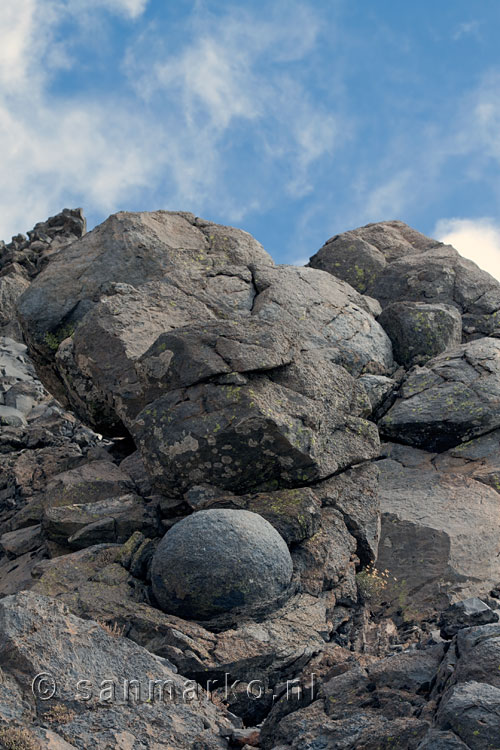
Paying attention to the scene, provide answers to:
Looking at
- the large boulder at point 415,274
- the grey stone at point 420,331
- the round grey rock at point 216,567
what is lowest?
the round grey rock at point 216,567

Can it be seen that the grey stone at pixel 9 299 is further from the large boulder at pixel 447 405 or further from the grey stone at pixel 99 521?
the grey stone at pixel 99 521

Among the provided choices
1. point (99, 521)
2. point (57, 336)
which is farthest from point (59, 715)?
point (57, 336)

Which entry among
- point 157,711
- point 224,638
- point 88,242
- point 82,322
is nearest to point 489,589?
point 224,638

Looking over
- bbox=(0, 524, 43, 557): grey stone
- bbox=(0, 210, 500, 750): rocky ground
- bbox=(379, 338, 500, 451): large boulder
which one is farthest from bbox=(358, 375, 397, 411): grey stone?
bbox=(0, 524, 43, 557): grey stone

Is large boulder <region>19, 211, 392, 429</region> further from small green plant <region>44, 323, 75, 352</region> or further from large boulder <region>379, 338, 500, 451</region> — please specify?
large boulder <region>379, 338, 500, 451</region>

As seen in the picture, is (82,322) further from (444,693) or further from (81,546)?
(444,693)

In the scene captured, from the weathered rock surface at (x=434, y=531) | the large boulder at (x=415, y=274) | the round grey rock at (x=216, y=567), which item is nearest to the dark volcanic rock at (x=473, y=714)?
the round grey rock at (x=216, y=567)

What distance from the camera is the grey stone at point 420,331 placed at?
19344 millimetres

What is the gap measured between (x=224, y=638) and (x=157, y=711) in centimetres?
245

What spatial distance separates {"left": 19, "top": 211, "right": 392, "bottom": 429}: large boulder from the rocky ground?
6 centimetres

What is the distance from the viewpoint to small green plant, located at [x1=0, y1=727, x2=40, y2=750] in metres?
6.44

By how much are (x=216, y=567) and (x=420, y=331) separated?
10950mm

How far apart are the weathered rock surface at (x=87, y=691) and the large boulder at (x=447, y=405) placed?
31.4 feet

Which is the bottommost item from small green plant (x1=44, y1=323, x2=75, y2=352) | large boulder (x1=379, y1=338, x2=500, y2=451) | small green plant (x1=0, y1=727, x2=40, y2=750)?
small green plant (x1=0, y1=727, x2=40, y2=750)
